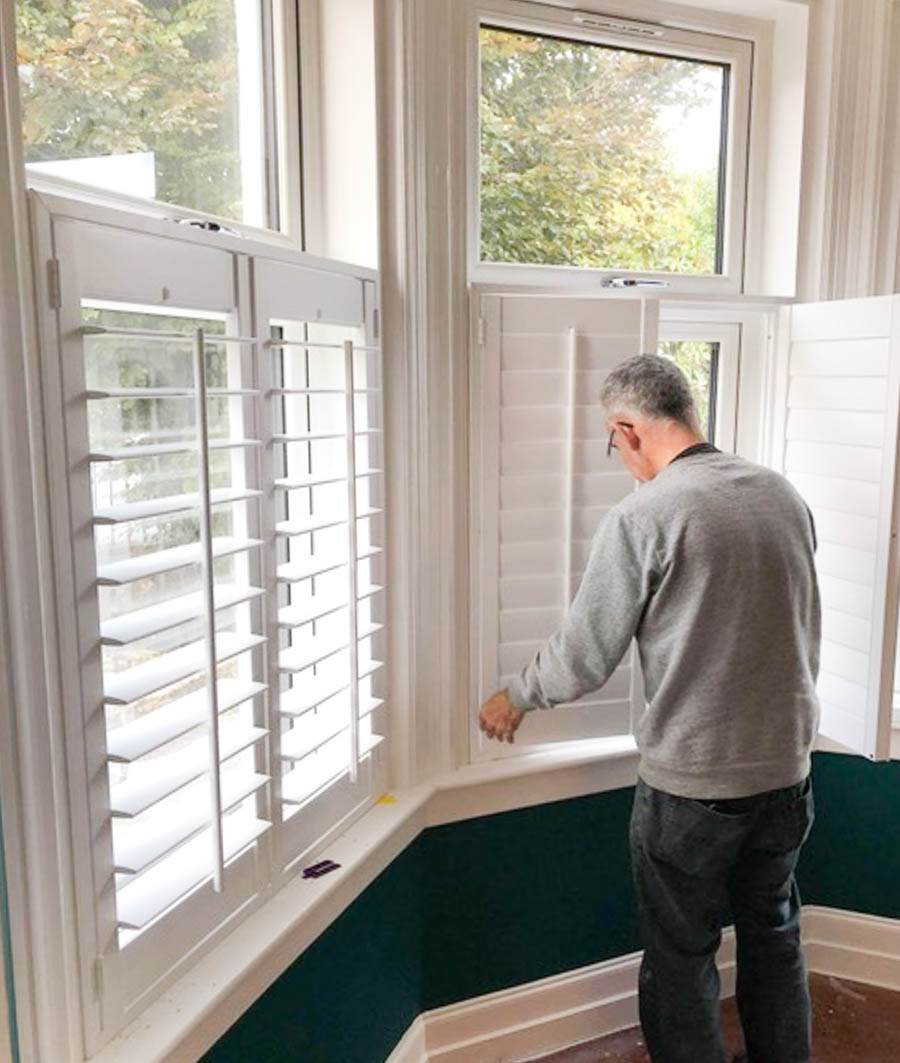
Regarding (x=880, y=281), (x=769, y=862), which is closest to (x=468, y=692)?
(x=769, y=862)

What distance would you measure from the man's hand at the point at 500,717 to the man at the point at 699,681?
0.03 m

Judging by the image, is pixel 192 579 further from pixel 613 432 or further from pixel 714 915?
pixel 714 915

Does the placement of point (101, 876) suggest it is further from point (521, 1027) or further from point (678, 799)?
point (521, 1027)

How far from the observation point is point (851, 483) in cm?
195

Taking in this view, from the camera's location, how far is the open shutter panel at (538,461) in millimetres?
1820

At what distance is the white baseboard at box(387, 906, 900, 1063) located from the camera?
1.94 metres

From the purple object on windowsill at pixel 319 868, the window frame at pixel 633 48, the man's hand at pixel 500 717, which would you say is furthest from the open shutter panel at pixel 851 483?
the purple object on windowsill at pixel 319 868

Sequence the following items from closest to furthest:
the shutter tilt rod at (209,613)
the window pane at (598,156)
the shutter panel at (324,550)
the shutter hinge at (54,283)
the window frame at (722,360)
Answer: the shutter hinge at (54,283)
the shutter tilt rod at (209,613)
the shutter panel at (324,550)
the window pane at (598,156)
the window frame at (722,360)

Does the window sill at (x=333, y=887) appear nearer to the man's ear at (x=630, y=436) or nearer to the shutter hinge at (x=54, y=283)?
the man's ear at (x=630, y=436)

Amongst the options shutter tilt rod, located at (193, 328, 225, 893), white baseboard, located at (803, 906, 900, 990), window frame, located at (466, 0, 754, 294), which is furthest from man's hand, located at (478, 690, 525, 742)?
white baseboard, located at (803, 906, 900, 990)

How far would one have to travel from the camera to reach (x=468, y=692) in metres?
1.88

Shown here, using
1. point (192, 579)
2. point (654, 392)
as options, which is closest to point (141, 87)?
point (192, 579)

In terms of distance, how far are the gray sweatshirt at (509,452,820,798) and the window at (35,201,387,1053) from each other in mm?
438

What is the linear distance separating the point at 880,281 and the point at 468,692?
4.50ft
